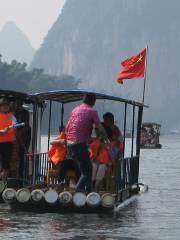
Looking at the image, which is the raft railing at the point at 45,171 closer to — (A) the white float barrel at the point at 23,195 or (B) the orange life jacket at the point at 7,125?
(B) the orange life jacket at the point at 7,125

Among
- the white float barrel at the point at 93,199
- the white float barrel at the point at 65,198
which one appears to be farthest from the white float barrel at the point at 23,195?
the white float barrel at the point at 93,199

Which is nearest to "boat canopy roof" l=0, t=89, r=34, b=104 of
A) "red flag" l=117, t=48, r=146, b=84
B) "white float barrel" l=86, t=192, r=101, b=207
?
"white float barrel" l=86, t=192, r=101, b=207

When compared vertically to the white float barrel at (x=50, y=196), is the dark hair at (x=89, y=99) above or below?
above

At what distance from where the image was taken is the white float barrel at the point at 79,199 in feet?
48.5

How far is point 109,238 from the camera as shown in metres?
12.0

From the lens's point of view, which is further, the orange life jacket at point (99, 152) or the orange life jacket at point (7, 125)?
the orange life jacket at point (7, 125)

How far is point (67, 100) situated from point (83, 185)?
12.6 ft

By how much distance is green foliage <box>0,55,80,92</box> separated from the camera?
157875 millimetres

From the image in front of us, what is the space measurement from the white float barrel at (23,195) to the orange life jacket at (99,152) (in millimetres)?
1409

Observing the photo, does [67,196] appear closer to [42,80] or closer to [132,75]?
[132,75]

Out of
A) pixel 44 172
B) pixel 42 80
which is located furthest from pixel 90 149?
pixel 42 80

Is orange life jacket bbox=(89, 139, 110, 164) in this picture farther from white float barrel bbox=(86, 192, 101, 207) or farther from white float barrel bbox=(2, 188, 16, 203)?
white float barrel bbox=(2, 188, 16, 203)

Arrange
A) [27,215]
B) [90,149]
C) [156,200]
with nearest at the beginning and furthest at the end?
[27,215], [90,149], [156,200]

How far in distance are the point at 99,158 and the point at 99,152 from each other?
0.32ft
